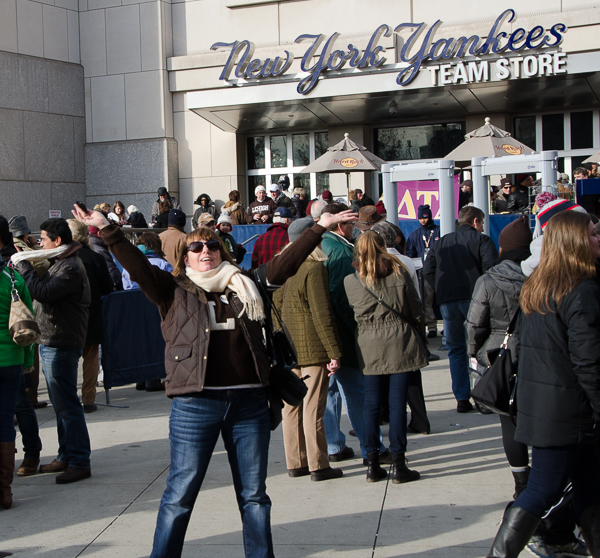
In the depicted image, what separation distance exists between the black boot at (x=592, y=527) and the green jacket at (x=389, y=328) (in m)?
1.95

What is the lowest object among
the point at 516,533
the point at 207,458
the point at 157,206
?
the point at 516,533

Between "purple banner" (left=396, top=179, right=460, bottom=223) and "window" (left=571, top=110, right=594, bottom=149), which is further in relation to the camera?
"window" (left=571, top=110, right=594, bottom=149)

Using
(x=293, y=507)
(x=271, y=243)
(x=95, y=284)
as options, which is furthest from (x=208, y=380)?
(x=271, y=243)

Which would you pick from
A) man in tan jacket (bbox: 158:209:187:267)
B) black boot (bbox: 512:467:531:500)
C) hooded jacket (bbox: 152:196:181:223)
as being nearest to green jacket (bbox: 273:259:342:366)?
black boot (bbox: 512:467:531:500)

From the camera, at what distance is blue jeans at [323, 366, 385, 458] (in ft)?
18.9

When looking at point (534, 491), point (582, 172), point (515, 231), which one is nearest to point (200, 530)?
point (534, 491)

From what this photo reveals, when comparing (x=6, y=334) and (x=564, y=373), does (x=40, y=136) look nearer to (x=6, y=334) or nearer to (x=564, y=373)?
(x=6, y=334)

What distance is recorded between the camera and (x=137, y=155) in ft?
68.2

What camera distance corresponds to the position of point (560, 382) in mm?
3420

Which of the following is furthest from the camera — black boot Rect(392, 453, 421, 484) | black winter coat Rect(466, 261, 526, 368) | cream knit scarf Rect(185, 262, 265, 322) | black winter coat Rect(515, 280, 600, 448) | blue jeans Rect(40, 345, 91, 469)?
blue jeans Rect(40, 345, 91, 469)

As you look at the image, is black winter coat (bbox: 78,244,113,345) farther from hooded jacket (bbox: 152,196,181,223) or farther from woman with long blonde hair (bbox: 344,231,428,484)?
hooded jacket (bbox: 152,196,181,223)

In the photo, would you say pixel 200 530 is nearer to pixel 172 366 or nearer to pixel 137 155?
pixel 172 366

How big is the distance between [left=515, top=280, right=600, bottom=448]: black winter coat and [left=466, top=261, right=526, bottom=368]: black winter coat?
5.56 feet

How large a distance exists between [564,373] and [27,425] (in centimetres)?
415
